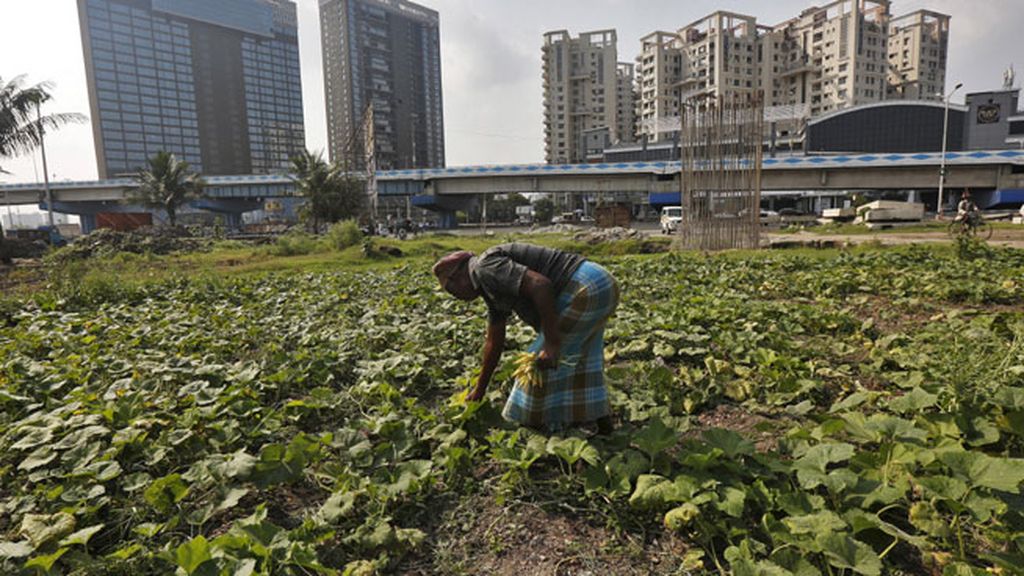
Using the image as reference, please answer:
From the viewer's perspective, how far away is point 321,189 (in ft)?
128

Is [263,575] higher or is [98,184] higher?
[98,184]

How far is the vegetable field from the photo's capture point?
7.41ft

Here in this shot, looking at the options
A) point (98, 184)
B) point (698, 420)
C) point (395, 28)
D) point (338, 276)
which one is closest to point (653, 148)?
point (395, 28)

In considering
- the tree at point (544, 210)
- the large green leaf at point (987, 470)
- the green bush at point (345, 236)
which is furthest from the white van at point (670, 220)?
the tree at point (544, 210)

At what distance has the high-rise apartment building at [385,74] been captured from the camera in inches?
3656

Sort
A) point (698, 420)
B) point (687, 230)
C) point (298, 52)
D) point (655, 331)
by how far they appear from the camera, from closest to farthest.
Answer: point (698, 420), point (655, 331), point (687, 230), point (298, 52)

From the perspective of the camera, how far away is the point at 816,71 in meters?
99.2

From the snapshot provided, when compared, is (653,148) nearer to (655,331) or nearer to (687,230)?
(687,230)

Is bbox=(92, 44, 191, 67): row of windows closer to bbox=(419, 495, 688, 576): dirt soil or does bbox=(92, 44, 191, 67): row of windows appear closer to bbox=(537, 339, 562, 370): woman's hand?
bbox=(537, 339, 562, 370): woman's hand

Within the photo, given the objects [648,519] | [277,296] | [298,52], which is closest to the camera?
[648,519]

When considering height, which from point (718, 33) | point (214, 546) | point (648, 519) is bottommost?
point (648, 519)

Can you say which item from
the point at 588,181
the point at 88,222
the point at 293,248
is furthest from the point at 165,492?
the point at 88,222

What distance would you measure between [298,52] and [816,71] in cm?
10971

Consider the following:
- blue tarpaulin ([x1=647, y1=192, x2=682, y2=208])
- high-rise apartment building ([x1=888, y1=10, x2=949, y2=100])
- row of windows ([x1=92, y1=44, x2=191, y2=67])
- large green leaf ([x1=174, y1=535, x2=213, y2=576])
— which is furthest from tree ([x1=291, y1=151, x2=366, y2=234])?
high-rise apartment building ([x1=888, y1=10, x2=949, y2=100])
